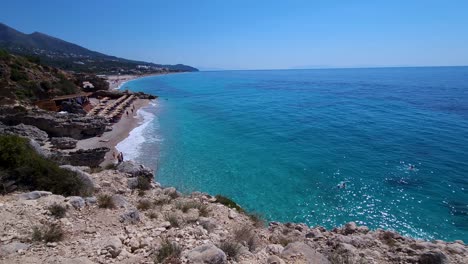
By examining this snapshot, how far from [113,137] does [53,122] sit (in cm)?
604

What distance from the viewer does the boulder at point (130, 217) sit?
8218 millimetres

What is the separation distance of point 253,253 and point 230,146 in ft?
81.1

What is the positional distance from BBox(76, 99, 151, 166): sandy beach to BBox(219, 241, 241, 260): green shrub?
1832 cm

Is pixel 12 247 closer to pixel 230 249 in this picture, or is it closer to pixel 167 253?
pixel 167 253

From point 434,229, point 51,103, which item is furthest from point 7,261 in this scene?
point 51,103

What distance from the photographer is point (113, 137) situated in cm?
3319

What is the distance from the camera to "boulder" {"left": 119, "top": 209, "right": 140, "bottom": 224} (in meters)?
8.22

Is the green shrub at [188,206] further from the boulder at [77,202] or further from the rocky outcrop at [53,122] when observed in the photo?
the rocky outcrop at [53,122]

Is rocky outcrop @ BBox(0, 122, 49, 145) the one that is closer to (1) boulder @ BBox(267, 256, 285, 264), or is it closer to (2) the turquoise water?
(2) the turquoise water

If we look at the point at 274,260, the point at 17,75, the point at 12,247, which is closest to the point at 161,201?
the point at 12,247

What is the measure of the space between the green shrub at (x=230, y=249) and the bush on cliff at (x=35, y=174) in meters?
5.84

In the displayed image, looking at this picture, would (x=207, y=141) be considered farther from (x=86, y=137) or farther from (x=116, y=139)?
(x=86, y=137)

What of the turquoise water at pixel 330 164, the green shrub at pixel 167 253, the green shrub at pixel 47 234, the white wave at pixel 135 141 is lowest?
the turquoise water at pixel 330 164

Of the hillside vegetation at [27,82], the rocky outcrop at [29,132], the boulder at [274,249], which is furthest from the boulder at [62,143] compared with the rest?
the boulder at [274,249]
